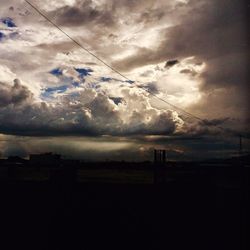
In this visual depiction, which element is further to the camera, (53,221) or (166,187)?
(166,187)

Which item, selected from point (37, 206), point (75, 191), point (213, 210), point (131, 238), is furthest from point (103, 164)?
point (131, 238)

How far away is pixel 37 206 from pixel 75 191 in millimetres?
1941

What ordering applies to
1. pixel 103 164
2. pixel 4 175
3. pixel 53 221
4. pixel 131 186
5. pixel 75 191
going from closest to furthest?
1. pixel 53 221
2. pixel 75 191
3. pixel 131 186
4. pixel 103 164
5. pixel 4 175

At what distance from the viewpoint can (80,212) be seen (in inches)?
373

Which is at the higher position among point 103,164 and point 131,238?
point 103,164

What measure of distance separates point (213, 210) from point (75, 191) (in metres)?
4.99

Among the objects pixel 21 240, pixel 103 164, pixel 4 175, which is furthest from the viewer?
pixel 4 175

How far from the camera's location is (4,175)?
20031 mm

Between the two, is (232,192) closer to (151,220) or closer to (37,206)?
(151,220)

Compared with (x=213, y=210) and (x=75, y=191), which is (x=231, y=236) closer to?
(x=213, y=210)

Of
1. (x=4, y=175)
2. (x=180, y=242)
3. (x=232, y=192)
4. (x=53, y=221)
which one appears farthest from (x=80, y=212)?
(x=4, y=175)

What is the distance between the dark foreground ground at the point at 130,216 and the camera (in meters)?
7.54

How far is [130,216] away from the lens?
9.27 meters

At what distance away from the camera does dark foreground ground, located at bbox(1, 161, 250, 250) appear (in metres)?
7.54
